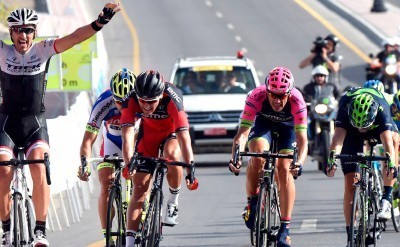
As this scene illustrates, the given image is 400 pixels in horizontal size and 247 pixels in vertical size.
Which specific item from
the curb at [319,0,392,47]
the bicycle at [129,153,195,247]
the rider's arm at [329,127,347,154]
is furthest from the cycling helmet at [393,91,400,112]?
the curb at [319,0,392,47]

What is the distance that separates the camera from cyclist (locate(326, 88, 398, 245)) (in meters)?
13.8

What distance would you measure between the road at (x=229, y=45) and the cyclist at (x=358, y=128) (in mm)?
→ 3683

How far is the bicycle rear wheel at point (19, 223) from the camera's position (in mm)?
12422

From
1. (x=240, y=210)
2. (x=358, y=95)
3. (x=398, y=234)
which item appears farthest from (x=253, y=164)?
(x=240, y=210)

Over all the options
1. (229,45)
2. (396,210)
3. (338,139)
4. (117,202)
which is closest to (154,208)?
(117,202)

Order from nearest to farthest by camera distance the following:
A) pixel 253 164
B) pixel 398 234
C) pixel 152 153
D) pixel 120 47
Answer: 1. pixel 152 153
2. pixel 253 164
3. pixel 398 234
4. pixel 120 47

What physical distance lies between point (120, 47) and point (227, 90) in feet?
65.6

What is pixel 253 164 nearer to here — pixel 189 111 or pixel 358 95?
pixel 358 95

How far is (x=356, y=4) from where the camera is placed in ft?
182

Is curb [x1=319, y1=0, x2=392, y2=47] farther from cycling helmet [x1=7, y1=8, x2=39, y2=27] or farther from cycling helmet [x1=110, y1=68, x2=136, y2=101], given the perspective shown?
cycling helmet [x1=7, y1=8, x2=39, y2=27]

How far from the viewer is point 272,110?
570 inches

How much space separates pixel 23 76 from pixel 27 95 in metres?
0.17

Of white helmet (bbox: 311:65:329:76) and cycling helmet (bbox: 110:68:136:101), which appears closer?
cycling helmet (bbox: 110:68:136:101)

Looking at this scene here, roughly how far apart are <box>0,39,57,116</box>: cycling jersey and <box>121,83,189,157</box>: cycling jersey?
2.56 ft
